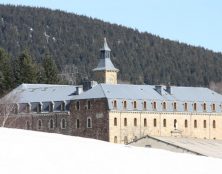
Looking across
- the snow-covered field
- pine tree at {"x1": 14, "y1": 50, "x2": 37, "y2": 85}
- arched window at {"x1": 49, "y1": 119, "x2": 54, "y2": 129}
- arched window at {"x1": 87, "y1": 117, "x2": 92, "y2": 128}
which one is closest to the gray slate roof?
arched window at {"x1": 87, "y1": 117, "x2": 92, "y2": 128}

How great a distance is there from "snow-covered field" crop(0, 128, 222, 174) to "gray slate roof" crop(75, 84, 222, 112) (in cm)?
7795

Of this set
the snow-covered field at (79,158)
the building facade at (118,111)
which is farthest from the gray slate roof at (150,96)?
the snow-covered field at (79,158)

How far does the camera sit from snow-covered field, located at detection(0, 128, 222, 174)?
29219mm

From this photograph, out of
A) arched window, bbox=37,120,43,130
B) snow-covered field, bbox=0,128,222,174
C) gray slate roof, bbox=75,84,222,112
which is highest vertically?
gray slate roof, bbox=75,84,222,112

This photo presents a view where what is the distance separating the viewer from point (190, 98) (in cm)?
12612

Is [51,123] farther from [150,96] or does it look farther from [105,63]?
[105,63]

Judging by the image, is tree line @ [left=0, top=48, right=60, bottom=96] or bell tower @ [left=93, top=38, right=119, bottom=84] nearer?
bell tower @ [left=93, top=38, right=119, bottom=84]

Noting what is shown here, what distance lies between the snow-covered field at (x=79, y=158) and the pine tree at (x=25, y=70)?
108063mm

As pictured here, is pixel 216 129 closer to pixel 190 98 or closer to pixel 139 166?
pixel 190 98

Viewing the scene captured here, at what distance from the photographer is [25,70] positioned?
14738cm

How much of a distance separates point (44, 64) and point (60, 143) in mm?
120301

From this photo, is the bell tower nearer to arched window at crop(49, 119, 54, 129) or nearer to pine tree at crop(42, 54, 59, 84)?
pine tree at crop(42, 54, 59, 84)

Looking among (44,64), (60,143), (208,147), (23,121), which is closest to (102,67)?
(44,64)

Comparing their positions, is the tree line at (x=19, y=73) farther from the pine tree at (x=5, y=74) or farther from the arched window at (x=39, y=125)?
the arched window at (x=39, y=125)
